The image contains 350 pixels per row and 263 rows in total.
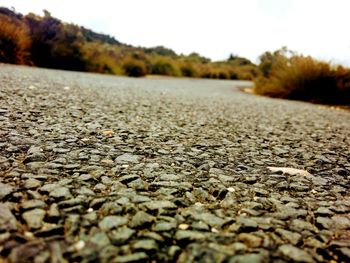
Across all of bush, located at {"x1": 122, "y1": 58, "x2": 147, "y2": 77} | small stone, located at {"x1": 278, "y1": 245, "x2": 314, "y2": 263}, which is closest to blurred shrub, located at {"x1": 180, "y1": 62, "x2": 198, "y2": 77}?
bush, located at {"x1": 122, "y1": 58, "x2": 147, "y2": 77}

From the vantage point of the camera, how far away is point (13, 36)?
1219cm

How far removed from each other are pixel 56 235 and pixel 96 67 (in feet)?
53.1

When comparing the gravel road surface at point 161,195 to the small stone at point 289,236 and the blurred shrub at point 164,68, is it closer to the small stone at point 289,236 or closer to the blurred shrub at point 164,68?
the small stone at point 289,236

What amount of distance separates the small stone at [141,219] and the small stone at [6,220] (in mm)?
433

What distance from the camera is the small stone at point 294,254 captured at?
47.7 inches

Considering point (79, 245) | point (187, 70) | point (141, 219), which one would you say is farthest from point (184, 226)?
point (187, 70)

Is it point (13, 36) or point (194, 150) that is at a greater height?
point (13, 36)

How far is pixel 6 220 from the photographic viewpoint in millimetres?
1272

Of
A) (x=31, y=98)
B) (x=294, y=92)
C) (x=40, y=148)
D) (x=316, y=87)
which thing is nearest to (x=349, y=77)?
(x=316, y=87)

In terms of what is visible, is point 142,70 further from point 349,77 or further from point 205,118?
point 205,118

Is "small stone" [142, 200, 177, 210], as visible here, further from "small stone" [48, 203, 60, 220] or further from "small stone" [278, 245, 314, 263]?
"small stone" [278, 245, 314, 263]

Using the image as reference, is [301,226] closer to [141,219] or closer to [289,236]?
[289,236]

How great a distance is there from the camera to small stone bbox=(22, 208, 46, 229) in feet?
4.17

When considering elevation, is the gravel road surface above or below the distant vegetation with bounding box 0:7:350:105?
below
